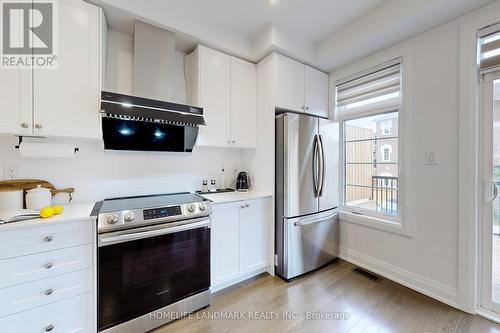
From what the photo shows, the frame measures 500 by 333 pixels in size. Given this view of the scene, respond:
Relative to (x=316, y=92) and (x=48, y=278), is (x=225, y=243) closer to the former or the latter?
(x=48, y=278)

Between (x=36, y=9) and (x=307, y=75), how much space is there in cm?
261

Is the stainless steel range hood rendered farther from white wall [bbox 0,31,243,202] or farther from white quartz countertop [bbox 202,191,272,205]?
white quartz countertop [bbox 202,191,272,205]

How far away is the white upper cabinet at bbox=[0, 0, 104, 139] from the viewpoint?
1.42 meters

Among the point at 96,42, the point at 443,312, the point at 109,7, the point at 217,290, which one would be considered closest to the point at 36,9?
the point at 96,42

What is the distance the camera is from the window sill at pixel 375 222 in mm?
2248

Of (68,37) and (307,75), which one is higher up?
(307,75)

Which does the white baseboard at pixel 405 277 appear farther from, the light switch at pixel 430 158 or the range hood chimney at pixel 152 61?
the range hood chimney at pixel 152 61

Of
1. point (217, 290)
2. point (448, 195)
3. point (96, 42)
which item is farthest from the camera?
point (217, 290)

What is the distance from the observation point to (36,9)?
147 cm

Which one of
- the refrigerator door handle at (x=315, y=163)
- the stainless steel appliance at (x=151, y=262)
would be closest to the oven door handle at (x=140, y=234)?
the stainless steel appliance at (x=151, y=262)

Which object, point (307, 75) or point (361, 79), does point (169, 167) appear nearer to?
point (307, 75)

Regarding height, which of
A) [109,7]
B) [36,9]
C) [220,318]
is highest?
[109,7]

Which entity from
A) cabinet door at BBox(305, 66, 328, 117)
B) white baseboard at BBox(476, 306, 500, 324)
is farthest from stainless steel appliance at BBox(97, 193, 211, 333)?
white baseboard at BBox(476, 306, 500, 324)

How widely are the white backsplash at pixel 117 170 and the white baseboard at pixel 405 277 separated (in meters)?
2.05
